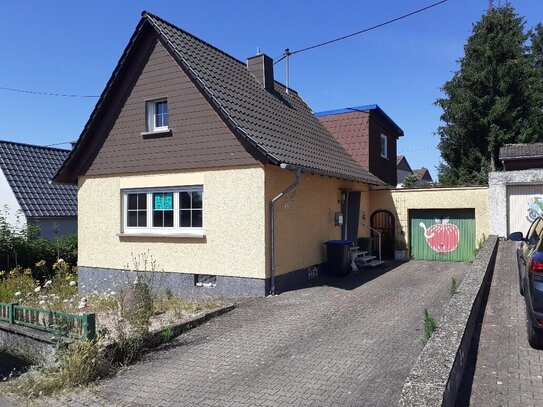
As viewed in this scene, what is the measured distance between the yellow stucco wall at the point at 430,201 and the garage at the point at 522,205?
754mm

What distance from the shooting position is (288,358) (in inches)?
241

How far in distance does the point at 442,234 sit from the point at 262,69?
8.98m

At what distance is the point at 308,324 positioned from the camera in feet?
25.4

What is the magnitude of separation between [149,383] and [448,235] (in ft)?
46.1

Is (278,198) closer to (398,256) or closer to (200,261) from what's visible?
(200,261)

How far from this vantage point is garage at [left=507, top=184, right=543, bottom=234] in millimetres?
15633

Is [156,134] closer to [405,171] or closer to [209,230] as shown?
[209,230]

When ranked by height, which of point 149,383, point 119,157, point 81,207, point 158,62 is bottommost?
point 149,383

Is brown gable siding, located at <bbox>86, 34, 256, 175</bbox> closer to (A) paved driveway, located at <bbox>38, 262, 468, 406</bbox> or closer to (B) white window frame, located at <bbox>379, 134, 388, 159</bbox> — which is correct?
(A) paved driveway, located at <bbox>38, 262, 468, 406</bbox>

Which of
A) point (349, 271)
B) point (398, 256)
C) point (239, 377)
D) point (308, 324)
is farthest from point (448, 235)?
point (239, 377)

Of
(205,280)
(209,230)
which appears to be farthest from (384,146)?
(205,280)

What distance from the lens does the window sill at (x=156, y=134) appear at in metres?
11.7

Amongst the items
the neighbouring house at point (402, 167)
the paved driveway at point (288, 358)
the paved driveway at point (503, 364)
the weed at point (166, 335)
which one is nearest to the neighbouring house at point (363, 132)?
the paved driveway at point (288, 358)

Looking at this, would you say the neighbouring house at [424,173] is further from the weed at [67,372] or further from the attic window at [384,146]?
the weed at [67,372]
